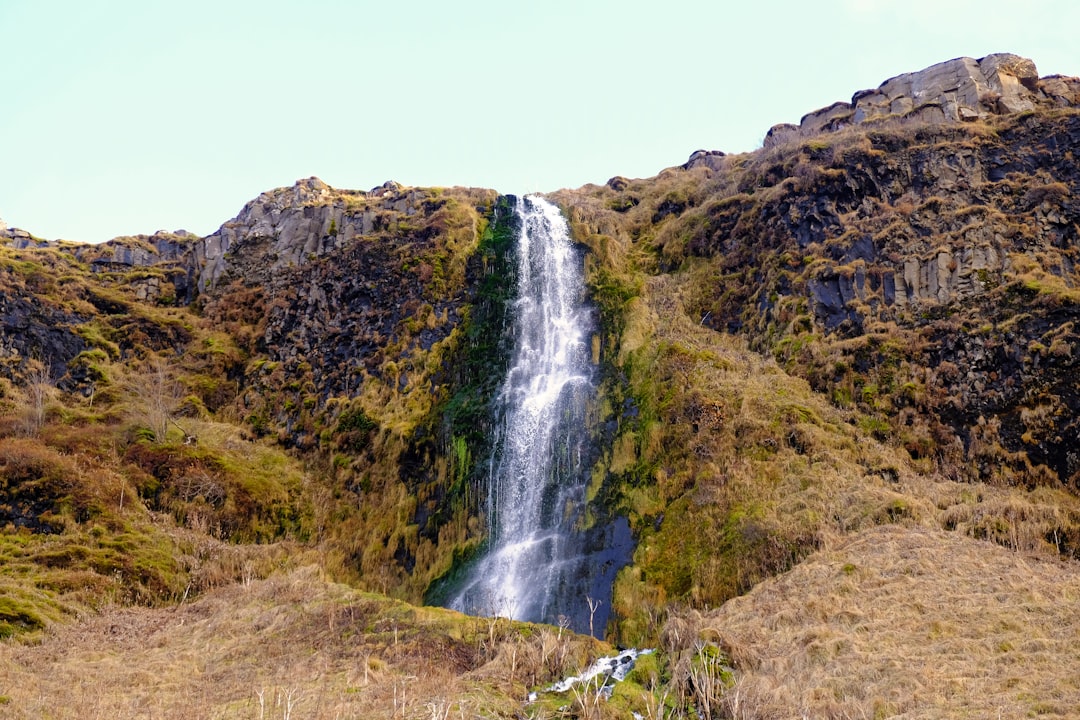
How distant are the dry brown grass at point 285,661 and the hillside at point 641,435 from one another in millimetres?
128

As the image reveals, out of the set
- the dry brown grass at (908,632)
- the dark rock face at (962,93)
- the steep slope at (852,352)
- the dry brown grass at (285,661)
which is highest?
the dark rock face at (962,93)

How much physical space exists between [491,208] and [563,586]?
28.0 m

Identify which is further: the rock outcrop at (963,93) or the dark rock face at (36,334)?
the rock outcrop at (963,93)

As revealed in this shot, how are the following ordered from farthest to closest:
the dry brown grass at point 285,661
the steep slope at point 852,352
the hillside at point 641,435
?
the steep slope at point 852,352, the hillside at point 641,435, the dry brown grass at point 285,661

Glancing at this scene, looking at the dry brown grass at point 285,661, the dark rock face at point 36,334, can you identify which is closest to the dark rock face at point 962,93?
the dry brown grass at point 285,661

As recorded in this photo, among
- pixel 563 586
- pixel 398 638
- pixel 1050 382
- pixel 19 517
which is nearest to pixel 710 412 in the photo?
pixel 563 586

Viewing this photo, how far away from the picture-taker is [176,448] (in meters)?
29.3

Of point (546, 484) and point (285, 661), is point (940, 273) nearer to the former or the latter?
point (546, 484)

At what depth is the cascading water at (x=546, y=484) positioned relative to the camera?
2256 centimetres

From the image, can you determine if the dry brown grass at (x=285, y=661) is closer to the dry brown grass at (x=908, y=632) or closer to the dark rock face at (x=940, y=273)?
the dry brown grass at (x=908, y=632)

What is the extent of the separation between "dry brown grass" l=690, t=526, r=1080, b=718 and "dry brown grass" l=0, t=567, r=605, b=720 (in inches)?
162

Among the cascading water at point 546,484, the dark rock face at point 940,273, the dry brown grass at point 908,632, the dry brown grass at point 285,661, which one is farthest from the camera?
the dark rock face at point 940,273

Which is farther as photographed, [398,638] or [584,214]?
[584,214]

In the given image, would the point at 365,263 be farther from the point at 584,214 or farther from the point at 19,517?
the point at 19,517
